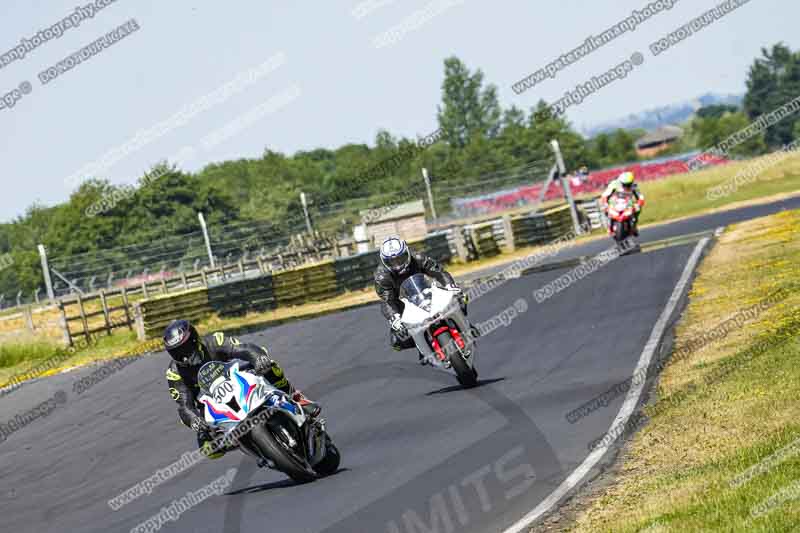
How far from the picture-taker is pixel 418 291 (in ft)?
41.2

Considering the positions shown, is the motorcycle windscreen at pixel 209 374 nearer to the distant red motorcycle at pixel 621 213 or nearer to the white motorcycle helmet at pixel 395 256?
the white motorcycle helmet at pixel 395 256

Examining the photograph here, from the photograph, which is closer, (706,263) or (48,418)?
(48,418)

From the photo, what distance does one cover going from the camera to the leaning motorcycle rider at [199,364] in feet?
30.6

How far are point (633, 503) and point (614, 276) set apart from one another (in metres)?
14.0

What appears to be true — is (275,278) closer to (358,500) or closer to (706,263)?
(706,263)

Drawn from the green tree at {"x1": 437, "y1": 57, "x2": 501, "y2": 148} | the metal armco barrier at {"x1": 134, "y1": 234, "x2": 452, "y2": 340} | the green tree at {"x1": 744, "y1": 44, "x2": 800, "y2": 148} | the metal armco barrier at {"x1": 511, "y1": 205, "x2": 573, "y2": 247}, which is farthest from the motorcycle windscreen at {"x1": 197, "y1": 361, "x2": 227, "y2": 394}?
the green tree at {"x1": 437, "y1": 57, "x2": 501, "y2": 148}

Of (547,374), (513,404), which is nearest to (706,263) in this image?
(547,374)

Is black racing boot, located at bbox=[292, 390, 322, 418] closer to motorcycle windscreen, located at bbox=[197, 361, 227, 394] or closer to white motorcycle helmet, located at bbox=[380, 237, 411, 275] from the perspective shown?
motorcycle windscreen, located at bbox=[197, 361, 227, 394]

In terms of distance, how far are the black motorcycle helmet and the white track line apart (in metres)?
3.29

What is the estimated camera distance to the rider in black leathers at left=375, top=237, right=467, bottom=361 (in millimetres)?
12602

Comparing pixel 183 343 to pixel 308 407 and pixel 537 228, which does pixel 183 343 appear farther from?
pixel 537 228

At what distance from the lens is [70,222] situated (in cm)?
7869

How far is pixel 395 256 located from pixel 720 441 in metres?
5.37

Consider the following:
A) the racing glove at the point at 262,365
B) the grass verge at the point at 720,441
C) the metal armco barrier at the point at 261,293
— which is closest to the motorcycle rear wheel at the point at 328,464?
the racing glove at the point at 262,365
